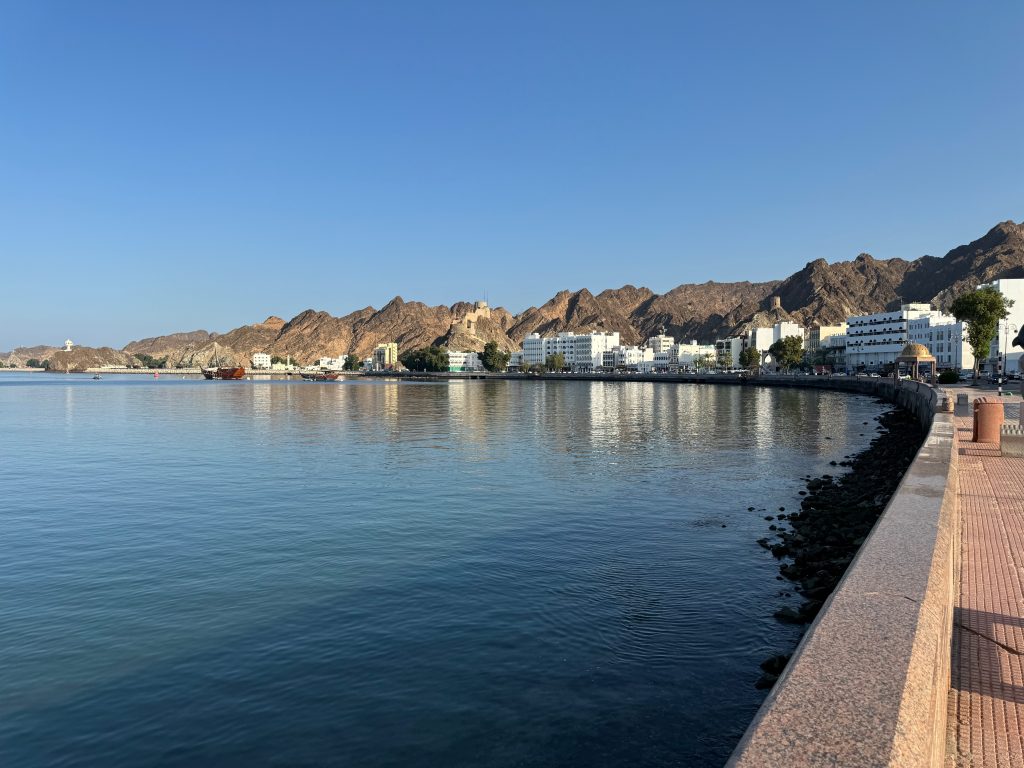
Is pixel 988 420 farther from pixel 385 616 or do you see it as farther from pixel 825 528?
pixel 385 616

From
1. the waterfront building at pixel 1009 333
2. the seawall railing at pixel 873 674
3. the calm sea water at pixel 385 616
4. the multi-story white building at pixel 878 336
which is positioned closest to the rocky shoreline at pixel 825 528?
the calm sea water at pixel 385 616

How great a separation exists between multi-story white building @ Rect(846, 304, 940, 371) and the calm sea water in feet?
538

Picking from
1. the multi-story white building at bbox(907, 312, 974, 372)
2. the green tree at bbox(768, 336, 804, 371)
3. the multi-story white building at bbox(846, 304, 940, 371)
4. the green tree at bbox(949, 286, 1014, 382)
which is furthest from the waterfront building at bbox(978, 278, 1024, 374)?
the green tree at bbox(768, 336, 804, 371)

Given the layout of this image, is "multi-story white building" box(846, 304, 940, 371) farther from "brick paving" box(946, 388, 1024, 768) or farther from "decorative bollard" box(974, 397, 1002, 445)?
"brick paving" box(946, 388, 1024, 768)

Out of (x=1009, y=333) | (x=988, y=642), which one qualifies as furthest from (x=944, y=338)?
(x=988, y=642)

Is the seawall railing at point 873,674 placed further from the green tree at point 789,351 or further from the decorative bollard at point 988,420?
the green tree at point 789,351

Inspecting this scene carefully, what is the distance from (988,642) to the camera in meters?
7.99

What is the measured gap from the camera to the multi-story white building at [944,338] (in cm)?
13850

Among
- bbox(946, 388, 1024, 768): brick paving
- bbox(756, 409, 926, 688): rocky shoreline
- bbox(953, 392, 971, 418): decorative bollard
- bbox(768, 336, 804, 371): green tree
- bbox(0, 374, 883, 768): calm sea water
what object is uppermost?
bbox(768, 336, 804, 371): green tree

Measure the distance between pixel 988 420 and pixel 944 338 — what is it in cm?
14305

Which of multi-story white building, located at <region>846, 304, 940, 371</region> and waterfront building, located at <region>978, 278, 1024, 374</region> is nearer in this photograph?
waterfront building, located at <region>978, 278, 1024, 374</region>

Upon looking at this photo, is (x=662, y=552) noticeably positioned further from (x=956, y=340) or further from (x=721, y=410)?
(x=956, y=340)

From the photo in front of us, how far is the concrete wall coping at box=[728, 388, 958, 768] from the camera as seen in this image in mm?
Result: 4129

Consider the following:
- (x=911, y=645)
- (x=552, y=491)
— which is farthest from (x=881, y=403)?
(x=911, y=645)
